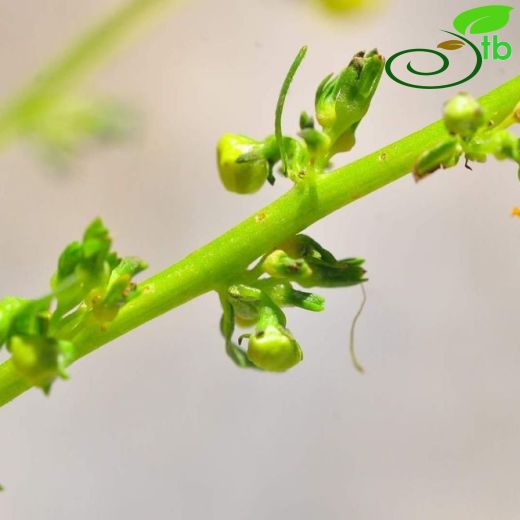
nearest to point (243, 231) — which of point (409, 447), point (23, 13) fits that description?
point (409, 447)

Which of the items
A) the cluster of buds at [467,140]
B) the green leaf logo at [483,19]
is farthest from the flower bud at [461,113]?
the green leaf logo at [483,19]

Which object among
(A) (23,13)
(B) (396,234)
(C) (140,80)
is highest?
(A) (23,13)

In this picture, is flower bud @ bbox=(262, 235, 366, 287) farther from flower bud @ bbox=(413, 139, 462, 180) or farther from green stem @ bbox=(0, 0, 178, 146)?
green stem @ bbox=(0, 0, 178, 146)

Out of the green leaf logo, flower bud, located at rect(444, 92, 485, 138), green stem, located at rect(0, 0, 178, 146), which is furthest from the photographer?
green stem, located at rect(0, 0, 178, 146)

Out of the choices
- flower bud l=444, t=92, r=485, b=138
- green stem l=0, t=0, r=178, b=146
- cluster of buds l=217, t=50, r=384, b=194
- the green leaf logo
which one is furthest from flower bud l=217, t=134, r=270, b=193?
green stem l=0, t=0, r=178, b=146

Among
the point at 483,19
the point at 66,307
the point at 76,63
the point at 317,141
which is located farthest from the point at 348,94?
the point at 76,63

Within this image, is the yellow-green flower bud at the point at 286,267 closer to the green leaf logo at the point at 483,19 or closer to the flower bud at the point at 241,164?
the flower bud at the point at 241,164

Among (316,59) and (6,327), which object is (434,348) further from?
(6,327)

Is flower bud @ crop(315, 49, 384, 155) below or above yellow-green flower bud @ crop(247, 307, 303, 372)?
above
